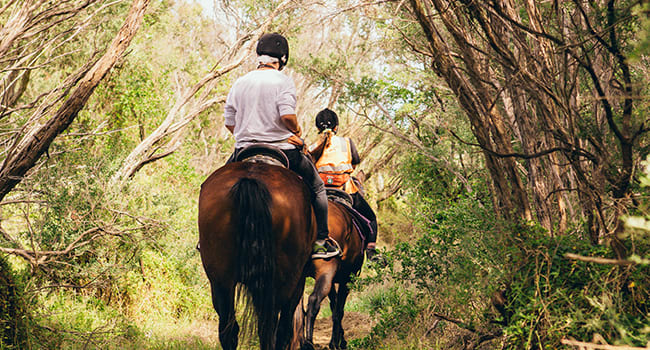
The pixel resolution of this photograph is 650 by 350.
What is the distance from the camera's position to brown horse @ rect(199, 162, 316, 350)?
14.3 feet

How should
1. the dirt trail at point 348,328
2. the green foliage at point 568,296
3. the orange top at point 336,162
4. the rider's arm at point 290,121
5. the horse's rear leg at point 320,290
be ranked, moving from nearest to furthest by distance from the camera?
the green foliage at point 568,296
the rider's arm at point 290,121
the horse's rear leg at point 320,290
the orange top at point 336,162
the dirt trail at point 348,328

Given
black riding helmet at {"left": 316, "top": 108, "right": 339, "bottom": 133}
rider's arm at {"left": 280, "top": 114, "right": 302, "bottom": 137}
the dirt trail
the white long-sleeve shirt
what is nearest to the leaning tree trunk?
the white long-sleeve shirt

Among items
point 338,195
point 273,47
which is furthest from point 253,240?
point 338,195

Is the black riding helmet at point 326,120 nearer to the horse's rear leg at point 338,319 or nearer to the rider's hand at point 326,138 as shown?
the rider's hand at point 326,138

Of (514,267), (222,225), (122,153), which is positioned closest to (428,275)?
(514,267)

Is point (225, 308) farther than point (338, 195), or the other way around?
point (338, 195)

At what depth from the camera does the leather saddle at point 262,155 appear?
493 centimetres

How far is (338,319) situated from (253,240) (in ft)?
12.3

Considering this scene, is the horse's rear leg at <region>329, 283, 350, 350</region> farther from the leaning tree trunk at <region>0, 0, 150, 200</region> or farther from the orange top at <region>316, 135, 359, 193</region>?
the leaning tree trunk at <region>0, 0, 150, 200</region>

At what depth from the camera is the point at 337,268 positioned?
22.5ft

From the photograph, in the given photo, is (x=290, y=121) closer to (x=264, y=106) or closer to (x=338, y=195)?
(x=264, y=106)

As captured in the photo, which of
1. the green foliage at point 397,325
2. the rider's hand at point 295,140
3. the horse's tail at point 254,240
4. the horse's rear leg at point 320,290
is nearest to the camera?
the horse's tail at point 254,240

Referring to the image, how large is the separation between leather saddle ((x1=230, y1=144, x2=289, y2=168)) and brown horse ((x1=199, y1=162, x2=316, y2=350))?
0.14m

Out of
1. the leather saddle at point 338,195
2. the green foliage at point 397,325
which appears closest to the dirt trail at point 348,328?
the green foliage at point 397,325
